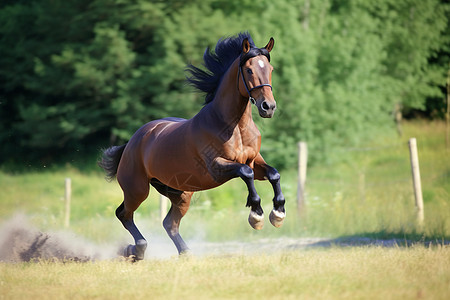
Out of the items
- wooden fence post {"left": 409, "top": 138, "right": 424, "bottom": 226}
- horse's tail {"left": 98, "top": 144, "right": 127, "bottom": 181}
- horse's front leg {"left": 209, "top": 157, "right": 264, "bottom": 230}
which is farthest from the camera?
wooden fence post {"left": 409, "top": 138, "right": 424, "bottom": 226}

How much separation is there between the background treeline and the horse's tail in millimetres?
8625

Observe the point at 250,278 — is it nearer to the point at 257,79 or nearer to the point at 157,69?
the point at 257,79

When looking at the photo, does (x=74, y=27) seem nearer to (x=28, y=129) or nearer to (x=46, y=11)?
(x=46, y=11)

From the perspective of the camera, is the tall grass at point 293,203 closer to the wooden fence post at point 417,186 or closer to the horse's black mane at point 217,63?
the wooden fence post at point 417,186

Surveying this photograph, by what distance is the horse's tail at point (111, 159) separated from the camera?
796 cm

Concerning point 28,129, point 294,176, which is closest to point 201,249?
point 294,176

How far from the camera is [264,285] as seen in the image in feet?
15.1

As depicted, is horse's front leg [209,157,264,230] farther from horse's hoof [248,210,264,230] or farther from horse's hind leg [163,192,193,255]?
horse's hind leg [163,192,193,255]

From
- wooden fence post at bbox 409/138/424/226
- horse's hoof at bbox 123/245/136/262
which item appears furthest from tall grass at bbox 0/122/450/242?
horse's hoof at bbox 123/245/136/262

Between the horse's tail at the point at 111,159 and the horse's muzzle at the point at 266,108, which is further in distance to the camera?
the horse's tail at the point at 111,159

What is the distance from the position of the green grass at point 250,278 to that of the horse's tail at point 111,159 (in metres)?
2.01

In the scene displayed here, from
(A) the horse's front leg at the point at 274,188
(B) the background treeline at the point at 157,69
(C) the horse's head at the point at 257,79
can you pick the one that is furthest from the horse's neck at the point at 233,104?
(B) the background treeline at the point at 157,69

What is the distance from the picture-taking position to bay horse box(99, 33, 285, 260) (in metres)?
5.64

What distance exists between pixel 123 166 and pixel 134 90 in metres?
10.1
